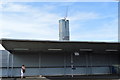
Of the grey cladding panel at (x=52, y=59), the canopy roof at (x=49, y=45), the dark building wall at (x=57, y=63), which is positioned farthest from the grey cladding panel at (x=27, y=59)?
the canopy roof at (x=49, y=45)

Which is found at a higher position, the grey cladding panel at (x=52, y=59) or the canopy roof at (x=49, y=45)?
the canopy roof at (x=49, y=45)

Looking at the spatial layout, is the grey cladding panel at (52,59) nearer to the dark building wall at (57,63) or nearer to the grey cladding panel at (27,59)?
the dark building wall at (57,63)

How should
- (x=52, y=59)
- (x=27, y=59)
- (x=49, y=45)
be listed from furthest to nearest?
(x=52, y=59), (x=27, y=59), (x=49, y=45)

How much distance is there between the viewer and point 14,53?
93.8 feet

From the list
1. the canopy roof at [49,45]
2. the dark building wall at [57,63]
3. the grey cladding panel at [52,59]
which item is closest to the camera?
the canopy roof at [49,45]

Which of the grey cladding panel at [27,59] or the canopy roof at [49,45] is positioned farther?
the grey cladding panel at [27,59]

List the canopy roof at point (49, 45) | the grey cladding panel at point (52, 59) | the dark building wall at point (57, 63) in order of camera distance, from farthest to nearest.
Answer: the grey cladding panel at point (52, 59), the dark building wall at point (57, 63), the canopy roof at point (49, 45)

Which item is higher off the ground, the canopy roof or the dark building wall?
the canopy roof

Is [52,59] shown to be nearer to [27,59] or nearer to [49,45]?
[27,59]

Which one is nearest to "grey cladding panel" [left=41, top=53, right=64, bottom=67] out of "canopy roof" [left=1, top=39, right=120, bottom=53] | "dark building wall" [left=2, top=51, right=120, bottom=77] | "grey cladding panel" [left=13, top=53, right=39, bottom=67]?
"dark building wall" [left=2, top=51, right=120, bottom=77]

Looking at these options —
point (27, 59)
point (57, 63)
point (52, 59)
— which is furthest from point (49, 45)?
point (57, 63)

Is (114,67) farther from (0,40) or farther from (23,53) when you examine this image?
(0,40)

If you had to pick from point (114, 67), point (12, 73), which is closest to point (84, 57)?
point (114, 67)

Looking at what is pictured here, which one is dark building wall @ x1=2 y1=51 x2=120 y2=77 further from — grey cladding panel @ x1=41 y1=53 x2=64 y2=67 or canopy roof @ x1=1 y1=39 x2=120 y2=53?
canopy roof @ x1=1 y1=39 x2=120 y2=53
